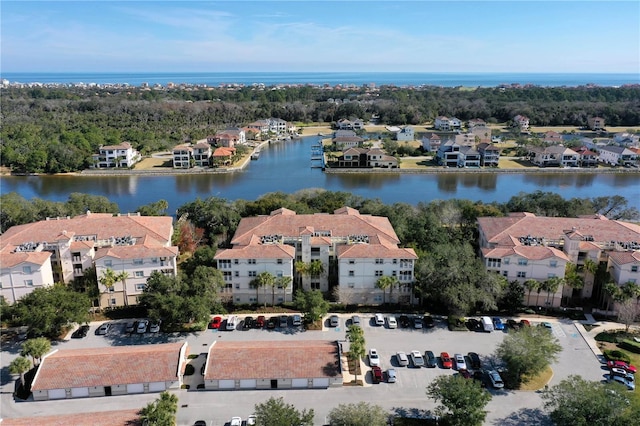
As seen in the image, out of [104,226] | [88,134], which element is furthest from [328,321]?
[88,134]

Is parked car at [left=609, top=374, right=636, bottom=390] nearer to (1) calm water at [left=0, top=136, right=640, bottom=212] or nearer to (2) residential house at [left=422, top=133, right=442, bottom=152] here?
(1) calm water at [left=0, top=136, right=640, bottom=212]

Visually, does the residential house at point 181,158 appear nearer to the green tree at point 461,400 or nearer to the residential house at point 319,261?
the residential house at point 319,261

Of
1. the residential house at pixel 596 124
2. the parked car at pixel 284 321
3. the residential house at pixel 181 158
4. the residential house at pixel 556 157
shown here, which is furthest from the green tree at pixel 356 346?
the residential house at pixel 596 124

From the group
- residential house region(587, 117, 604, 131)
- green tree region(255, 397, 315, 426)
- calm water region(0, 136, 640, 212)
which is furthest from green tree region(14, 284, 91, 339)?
residential house region(587, 117, 604, 131)

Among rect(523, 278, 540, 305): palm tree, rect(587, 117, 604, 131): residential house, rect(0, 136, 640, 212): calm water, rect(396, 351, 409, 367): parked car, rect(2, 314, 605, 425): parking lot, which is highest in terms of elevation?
rect(587, 117, 604, 131): residential house

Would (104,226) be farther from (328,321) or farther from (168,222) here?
(328,321)

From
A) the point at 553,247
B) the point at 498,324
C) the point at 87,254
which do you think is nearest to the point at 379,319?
the point at 498,324

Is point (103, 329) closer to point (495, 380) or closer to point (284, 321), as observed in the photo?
point (284, 321)
